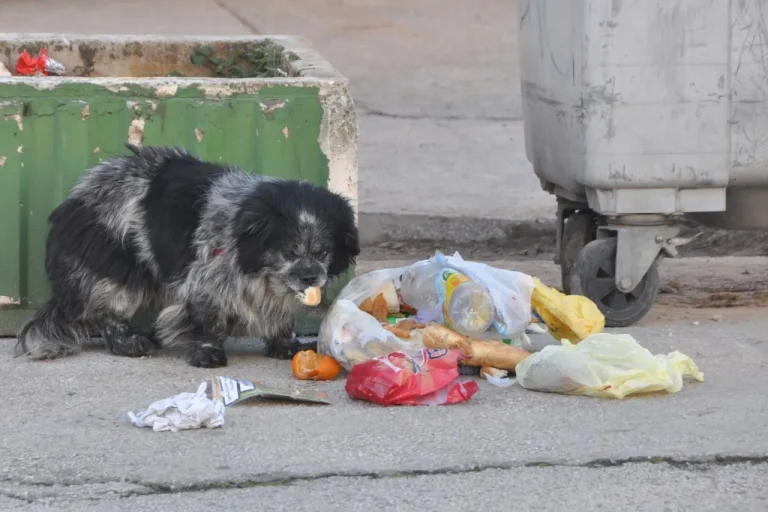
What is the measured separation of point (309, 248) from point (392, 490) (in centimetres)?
130

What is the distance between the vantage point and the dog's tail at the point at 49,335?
494cm

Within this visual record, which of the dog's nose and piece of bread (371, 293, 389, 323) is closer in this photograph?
the dog's nose

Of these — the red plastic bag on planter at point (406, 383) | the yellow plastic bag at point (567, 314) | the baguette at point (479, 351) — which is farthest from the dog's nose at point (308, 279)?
the yellow plastic bag at point (567, 314)

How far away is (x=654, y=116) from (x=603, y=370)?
1245 mm

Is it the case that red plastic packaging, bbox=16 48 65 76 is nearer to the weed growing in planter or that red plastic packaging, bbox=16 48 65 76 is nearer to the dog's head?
the weed growing in planter

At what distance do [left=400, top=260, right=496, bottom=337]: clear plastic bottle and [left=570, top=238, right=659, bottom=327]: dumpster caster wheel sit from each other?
71 centimetres

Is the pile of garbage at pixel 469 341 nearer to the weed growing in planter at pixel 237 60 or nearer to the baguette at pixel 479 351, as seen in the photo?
the baguette at pixel 479 351

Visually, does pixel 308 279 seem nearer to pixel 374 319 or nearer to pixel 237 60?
pixel 374 319

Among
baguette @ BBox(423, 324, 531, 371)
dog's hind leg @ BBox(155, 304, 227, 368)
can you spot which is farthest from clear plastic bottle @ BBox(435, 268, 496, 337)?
dog's hind leg @ BBox(155, 304, 227, 368)

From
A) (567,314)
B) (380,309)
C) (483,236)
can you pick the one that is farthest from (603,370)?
(483,236)

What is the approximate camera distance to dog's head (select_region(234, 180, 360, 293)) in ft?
15.1

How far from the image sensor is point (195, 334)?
4891mm

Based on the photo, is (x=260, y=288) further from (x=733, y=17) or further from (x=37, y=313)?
(x=733, y=17)

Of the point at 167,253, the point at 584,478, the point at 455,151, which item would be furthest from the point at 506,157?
the point at 584,478
